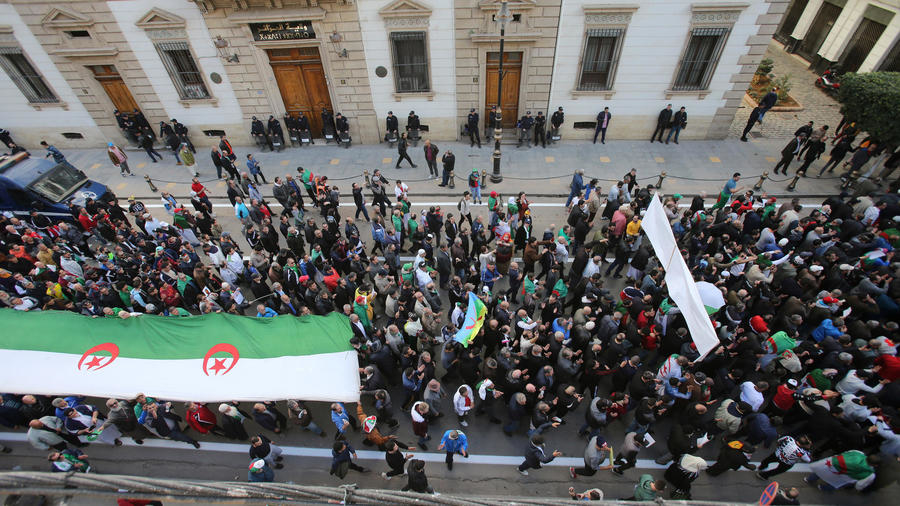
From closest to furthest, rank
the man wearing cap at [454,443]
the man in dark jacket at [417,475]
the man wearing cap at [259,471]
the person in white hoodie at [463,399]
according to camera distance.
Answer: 1. the man in dark jacket at [417,475]
2. the man wearing cap at [259,471]
3. the man wearing cap at [454,443]
4. the person in white hoodie at [463,399]

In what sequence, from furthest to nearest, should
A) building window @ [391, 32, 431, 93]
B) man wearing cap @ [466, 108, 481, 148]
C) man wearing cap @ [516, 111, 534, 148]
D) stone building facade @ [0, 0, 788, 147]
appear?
man wearing cap @ [466, 108, 481, 148] → man wearing cap @ [516, 111, 534, 148] → building window @ [391, 32, 431, 93] → stone building facade @ [0, 0, 788, 147]

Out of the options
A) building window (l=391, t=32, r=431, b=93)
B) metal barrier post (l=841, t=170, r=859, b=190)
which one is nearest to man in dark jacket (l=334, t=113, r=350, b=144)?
building window (l=391, t=32, r=431, b=93)

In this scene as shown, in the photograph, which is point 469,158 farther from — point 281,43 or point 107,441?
point 107,441

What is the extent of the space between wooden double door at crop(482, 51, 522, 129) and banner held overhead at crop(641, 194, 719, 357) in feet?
30.2

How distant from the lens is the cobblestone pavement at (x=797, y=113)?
18.3 metres

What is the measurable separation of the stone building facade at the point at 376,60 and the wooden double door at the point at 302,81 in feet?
0.16

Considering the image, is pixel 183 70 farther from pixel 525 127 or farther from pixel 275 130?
pixel 525 127

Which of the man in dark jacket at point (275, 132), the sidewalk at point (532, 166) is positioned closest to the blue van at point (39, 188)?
the sidewalk at point (532, 166)

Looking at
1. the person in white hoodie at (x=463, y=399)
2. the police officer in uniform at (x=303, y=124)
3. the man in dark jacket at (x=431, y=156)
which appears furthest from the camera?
the police officer in uniform at (x=303, y=124)

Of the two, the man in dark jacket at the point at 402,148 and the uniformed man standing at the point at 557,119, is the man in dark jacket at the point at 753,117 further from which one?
the man in dark jacket at the point at 402,148

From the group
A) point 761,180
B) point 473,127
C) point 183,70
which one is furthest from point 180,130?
point 761,180

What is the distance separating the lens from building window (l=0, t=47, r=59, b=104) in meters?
17.4

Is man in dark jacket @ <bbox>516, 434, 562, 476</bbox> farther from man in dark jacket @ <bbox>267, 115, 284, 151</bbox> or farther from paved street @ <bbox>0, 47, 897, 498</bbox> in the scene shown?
man in dark jacket @ <bbox>267, 115, 284, 151</bbox>

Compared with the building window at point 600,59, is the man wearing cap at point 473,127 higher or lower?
lower
